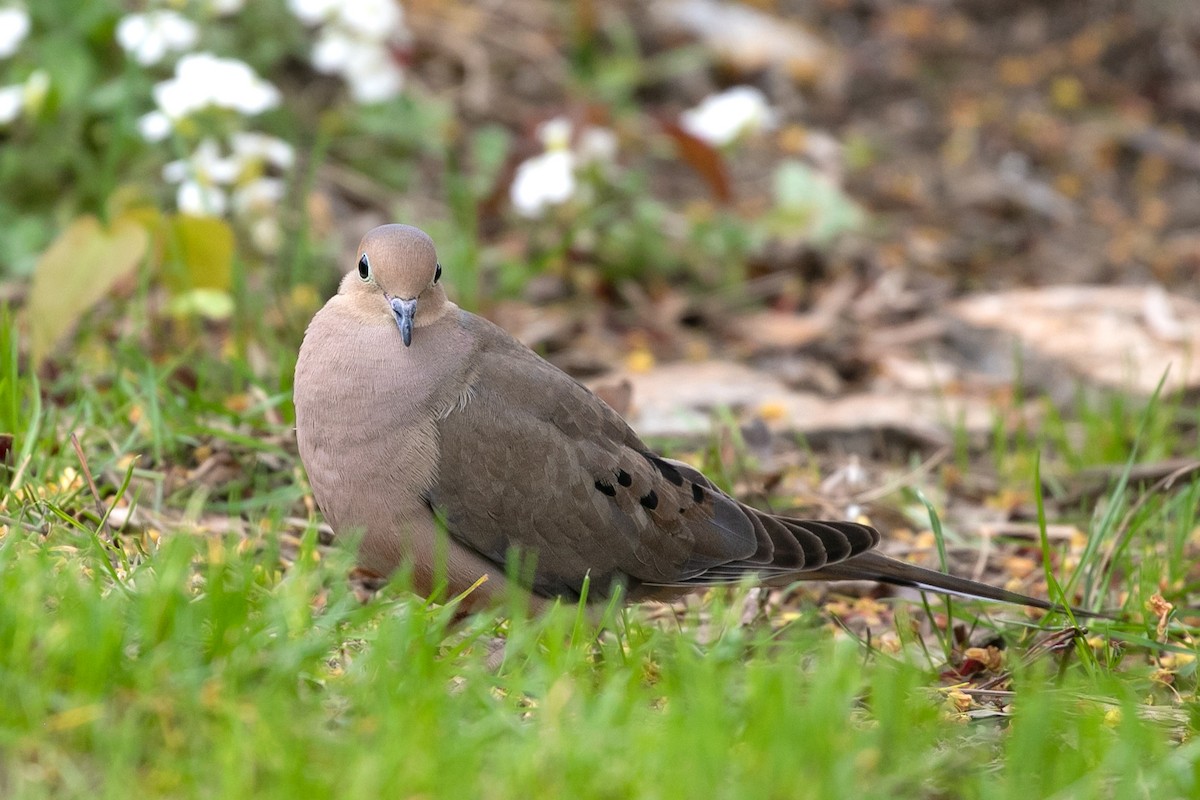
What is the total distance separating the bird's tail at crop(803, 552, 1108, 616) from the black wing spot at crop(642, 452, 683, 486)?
45cm

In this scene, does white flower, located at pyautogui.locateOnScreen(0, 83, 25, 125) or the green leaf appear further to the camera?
white flower, located at pyautogui.locateOnScreen(0, 83, 25, 125)

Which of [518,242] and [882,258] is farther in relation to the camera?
[882,258]

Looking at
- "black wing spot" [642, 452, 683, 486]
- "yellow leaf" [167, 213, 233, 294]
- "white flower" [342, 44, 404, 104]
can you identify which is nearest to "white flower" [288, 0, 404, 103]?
"white flower" [342, 44, 404, 104]

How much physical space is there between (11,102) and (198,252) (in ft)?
3.54

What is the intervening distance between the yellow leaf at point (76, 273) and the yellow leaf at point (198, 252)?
18.3 inches

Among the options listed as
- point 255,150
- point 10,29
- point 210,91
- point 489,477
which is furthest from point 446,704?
point 10,29

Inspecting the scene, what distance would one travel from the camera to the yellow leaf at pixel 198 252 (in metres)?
5.88

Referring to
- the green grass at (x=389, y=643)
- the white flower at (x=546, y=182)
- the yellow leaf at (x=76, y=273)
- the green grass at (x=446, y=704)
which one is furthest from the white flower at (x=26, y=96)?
the green grass at (x=446, y=704)

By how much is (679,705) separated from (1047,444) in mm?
3450

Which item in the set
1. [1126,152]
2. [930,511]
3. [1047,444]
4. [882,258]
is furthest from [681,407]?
[1126,152]

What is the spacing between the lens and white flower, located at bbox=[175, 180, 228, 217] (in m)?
6.20

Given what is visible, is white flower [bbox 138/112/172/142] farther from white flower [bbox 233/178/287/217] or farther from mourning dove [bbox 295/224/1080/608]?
mourning dove [bbox 295/224/1080/608]

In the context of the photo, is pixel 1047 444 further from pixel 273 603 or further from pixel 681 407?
pixel 273 603

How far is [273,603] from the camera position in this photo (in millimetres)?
3242
